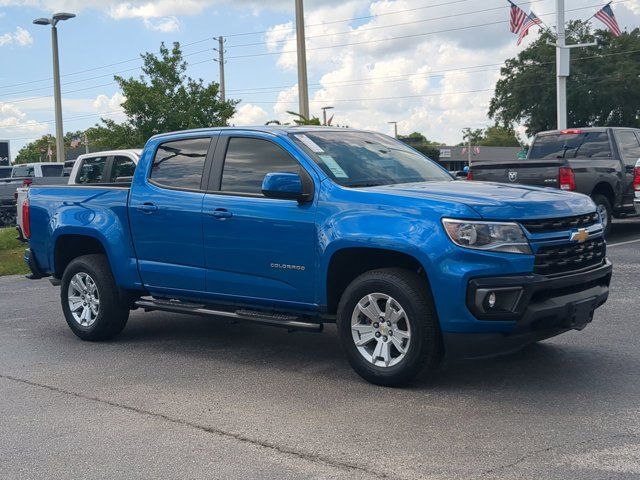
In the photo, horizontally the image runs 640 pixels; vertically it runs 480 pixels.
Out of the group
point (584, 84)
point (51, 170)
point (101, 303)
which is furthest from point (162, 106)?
point (584, 84)

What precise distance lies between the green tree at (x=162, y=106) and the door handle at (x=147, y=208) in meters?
20.8

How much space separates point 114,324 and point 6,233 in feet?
42.6

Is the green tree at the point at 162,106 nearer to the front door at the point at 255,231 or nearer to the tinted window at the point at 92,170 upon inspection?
the tinted window at the point at 92,170

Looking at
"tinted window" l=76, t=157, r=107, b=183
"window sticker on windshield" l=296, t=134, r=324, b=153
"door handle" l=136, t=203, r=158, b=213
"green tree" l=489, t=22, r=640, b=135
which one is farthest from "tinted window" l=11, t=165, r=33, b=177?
"green tree" l=489, t=22, r=640, b=135

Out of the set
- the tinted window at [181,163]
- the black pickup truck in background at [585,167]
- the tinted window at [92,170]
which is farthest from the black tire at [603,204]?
the tinted window at [181,163]

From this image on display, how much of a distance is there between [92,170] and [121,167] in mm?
812

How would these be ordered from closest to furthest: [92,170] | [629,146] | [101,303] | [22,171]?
[101,303] → [92,170] → [629,146] → [22,171]

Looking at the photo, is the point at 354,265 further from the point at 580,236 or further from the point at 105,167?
the point at 105,167

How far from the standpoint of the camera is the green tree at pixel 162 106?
92.1 ft

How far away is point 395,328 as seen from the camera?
5926 millimetres

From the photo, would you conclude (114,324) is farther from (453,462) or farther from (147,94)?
(147,94)

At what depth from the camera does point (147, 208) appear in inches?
294

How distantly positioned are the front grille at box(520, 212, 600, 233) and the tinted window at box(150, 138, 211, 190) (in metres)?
2.94

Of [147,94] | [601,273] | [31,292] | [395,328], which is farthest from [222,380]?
[147,94]
